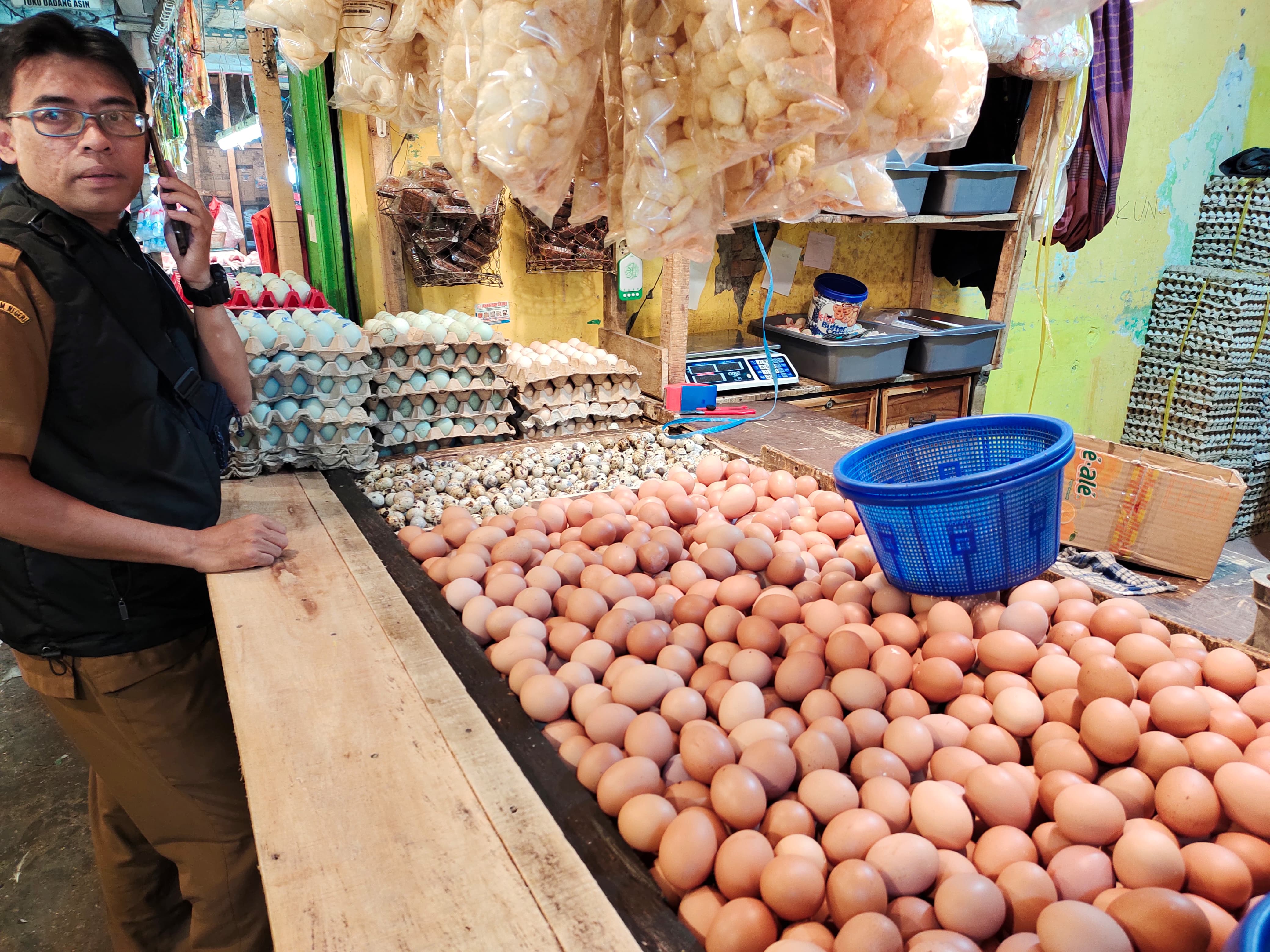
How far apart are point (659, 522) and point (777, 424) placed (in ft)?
4.36

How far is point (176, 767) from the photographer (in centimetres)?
175

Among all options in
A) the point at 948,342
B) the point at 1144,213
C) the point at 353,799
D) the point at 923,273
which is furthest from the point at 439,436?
the point at 1144,213

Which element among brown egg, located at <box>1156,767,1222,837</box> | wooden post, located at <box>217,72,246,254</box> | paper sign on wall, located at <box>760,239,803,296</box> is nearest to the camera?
→ brown egg, located at <box>1156,767,1222,837</box>

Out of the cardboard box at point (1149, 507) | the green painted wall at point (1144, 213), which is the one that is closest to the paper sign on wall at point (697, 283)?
the green painted wall at point (1144, 213)

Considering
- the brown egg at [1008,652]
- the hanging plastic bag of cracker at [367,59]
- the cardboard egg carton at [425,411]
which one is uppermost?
the hanging plastic bag of cracker at [367,59]

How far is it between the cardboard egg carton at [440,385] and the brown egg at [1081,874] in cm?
228

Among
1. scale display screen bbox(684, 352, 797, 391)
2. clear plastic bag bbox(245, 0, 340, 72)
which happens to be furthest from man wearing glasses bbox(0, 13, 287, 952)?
scale display screen bbox(684, 352, 797, 391)

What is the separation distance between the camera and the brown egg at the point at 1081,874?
0.98 meters

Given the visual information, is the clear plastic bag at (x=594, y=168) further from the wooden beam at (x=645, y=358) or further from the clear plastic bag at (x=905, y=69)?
the wooden beam at (x=645, y=358)

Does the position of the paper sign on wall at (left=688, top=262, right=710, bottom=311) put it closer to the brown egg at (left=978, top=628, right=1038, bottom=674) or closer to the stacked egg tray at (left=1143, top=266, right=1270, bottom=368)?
the brown egg at (left=978, top=628, right=1038, bottom=674)

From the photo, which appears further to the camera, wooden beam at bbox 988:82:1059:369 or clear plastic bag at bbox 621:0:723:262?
wooden beam at bbox 988:82:1059:369

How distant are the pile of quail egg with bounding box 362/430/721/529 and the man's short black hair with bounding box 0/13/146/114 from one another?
1.19 m

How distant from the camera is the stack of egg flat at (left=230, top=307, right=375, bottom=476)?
2.31 meters

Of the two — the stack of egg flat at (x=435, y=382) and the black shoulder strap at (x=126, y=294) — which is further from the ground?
the black shoulder strap at (x=126, y=294)
